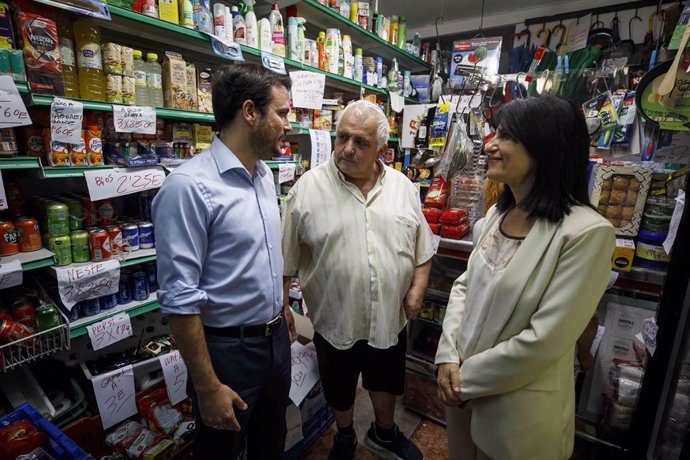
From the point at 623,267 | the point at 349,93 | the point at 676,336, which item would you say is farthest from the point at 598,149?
the point at 349,93

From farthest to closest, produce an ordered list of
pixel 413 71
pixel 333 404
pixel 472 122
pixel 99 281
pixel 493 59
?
pixel 413 71
pixel 493 59
pixel 472 122
pixel 333 404
pixel 99 281

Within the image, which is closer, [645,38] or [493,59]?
[645,38]

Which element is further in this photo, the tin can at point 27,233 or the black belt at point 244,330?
the tin can at point 27,233

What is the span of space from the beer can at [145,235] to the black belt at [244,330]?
2.48 ft

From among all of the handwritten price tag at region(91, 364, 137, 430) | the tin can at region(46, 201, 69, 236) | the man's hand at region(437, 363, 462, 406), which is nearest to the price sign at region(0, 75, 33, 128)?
the tin can at region(46, 201, 69, 236)

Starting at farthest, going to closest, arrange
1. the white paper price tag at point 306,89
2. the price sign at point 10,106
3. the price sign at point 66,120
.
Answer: the white paper price tag at point 306,89, the price sign at point 66,120, the price sign at point 10,106

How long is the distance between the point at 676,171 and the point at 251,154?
1.98 meters

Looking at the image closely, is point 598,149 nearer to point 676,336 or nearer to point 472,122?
point 472,122

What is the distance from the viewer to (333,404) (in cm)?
183

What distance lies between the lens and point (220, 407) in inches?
44.9

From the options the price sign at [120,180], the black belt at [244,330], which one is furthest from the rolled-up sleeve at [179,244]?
the price sign at [120,180]

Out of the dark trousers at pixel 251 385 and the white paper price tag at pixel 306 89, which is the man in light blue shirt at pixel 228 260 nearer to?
the dark trousers at pixel 251 385

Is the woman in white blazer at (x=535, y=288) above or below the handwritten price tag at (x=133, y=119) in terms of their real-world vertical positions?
below

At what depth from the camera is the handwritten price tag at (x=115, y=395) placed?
62.3 inches
